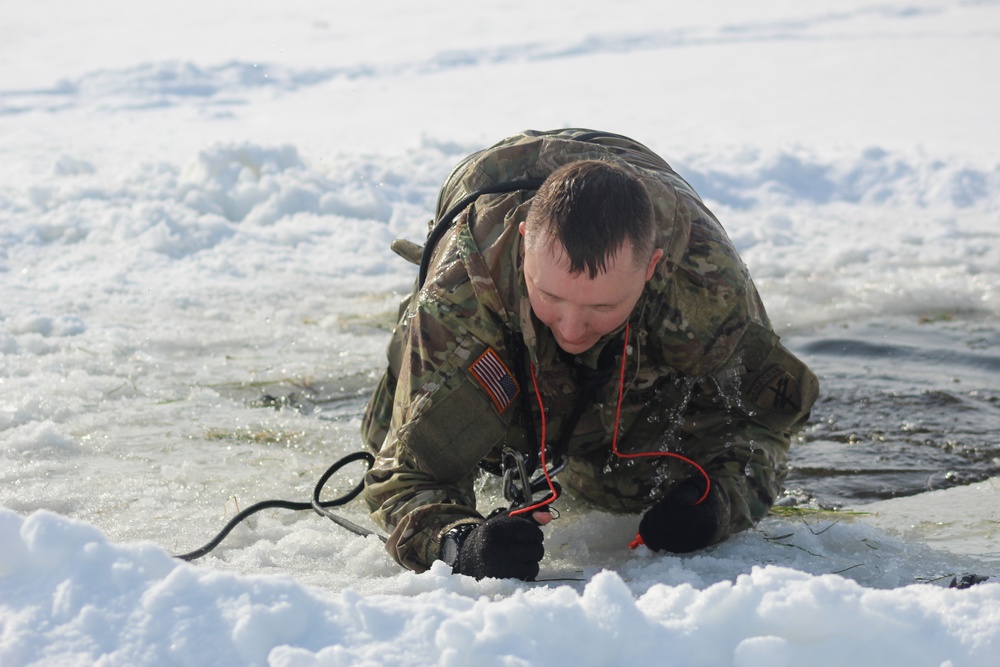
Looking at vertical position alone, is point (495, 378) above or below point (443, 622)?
above

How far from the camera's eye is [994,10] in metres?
24.5

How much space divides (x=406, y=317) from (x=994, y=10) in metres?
25.0

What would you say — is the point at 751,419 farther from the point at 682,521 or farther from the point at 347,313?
the point at 347,313

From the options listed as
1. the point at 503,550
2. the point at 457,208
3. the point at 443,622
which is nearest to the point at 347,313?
the point at 457,208

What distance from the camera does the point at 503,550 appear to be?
261cm

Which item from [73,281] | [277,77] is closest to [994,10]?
[277,77]

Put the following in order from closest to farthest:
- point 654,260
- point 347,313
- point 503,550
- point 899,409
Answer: point 503,550 < point 654,260 < point 899,409 < point 347,313

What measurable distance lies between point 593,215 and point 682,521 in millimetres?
907

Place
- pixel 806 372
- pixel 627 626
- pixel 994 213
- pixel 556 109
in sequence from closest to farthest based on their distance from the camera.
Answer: pixel 627 626
pixel 806 372
pixel 994 213
pixel 556 109

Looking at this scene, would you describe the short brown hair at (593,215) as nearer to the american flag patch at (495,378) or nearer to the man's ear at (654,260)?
the man's ear at (654,260)

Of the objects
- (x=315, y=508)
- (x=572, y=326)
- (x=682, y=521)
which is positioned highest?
(x=572, y=326)

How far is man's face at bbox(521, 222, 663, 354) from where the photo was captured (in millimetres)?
2701

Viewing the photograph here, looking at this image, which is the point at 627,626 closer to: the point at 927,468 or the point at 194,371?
the point at 927,468

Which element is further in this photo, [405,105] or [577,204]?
[405,105]
